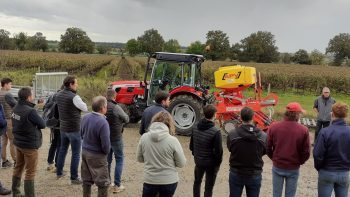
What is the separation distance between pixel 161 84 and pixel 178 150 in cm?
685

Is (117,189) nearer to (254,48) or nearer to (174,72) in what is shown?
(174,72)

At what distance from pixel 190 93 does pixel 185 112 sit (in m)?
0.56

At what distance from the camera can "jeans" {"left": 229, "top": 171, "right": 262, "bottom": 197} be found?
14.0 ft

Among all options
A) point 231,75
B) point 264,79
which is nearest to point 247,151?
point 231,75

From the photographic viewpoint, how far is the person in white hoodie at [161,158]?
12.7ft

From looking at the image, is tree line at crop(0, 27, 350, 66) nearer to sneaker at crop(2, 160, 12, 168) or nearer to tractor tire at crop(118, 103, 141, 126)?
tractor tire at crop(118, 103, 141, 126)

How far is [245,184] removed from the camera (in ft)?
14.1

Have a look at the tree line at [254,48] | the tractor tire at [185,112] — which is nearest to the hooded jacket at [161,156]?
the tractor tire at [185,112]

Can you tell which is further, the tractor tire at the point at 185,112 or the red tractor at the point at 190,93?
the tractor tire at the point at 185,112

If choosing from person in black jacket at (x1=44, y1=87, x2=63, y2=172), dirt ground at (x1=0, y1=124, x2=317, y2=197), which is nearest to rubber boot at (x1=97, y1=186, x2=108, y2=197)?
dirt ground at (x1=0, y1=124, x2=317, y2=197)

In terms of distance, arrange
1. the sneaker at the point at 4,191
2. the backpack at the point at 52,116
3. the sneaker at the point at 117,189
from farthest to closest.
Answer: the backpack at the point at 52,116, the sneaker at the point at 117,189, the sneaker at the point at 4,191

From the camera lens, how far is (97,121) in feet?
15.1

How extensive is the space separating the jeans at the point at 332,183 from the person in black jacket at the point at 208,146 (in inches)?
47.1

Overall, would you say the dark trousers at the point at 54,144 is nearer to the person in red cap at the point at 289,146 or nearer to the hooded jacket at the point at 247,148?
the hooded jacket at the point at 247,148
